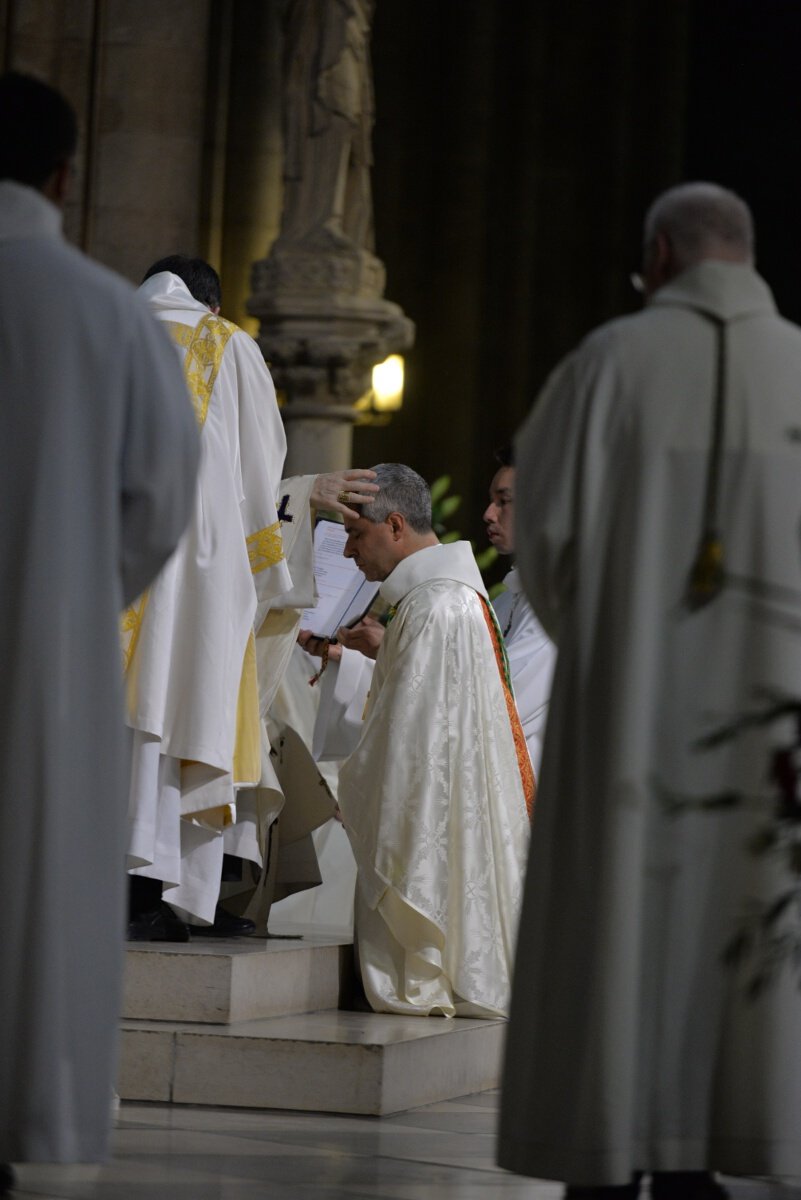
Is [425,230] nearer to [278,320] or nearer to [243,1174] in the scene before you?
[278,320]

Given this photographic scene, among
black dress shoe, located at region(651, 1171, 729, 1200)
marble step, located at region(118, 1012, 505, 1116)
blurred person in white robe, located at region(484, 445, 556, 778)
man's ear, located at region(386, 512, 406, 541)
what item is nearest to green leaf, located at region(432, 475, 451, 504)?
blurred person in white robe, located at region(484, 445, 556, 778)

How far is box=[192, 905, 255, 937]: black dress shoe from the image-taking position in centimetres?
590

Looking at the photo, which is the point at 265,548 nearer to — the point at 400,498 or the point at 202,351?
the point at 202,351

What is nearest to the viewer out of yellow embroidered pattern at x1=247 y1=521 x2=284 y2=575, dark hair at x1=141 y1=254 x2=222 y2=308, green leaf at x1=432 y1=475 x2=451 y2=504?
yellow embroidered pattern at x1=247 y1=521 x2=284 y2=575

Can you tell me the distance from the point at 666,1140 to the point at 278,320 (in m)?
7.35

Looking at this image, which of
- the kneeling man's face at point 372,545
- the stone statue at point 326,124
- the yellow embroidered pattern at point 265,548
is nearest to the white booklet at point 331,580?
the kneeling man's face at point 372,545

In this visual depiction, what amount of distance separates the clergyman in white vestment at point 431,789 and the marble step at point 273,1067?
576 millimetres

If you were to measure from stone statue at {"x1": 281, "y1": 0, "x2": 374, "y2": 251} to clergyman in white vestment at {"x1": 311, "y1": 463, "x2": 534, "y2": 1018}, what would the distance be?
166 inches

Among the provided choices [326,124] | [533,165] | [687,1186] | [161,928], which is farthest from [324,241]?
[687,1186]

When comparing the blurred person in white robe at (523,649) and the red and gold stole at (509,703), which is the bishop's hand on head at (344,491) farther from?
the blurred person in white robe at (523,649)

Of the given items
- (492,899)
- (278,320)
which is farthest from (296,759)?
(278,320)

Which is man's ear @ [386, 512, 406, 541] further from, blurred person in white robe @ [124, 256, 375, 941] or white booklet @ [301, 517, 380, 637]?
blurred person in white robe @ [124, 256, 375, 941]

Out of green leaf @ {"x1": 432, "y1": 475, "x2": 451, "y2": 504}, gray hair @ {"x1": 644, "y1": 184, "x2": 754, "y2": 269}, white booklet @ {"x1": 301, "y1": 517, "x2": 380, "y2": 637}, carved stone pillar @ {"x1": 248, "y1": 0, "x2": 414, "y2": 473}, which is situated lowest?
white booklet @ {"x1": 301, "y1": 517, "x2": 380, "y2": 637}

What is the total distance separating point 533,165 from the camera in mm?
13281
